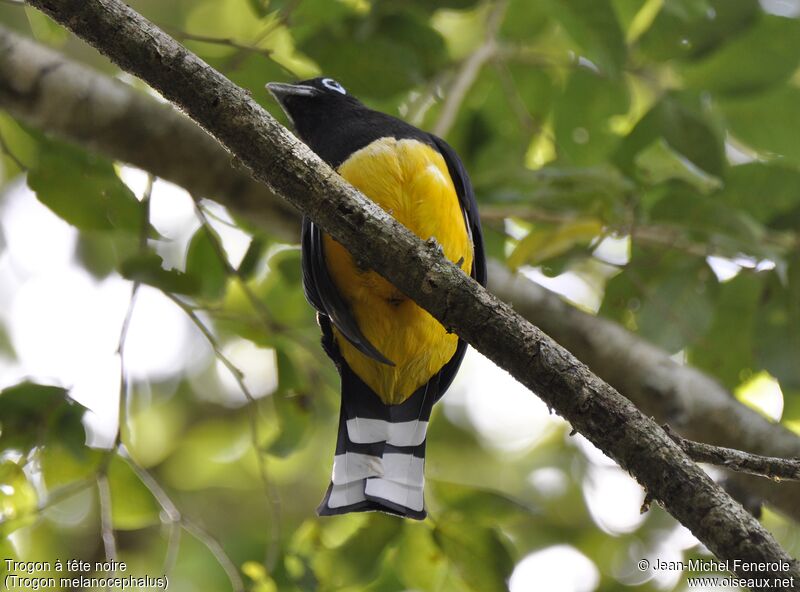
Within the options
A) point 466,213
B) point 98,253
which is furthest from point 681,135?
point 98,253

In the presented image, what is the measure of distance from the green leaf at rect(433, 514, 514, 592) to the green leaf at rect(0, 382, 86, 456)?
1.36 metres

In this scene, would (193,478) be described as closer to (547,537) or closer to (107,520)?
(547,537)

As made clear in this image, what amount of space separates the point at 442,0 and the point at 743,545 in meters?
2.75

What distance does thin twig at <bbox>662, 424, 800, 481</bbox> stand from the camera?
2.36 meters

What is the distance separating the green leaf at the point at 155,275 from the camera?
134 inches

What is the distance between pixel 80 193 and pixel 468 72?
1933 mm

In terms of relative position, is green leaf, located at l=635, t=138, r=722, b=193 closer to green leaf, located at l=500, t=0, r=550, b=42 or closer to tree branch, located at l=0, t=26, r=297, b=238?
green leaf, located at l=500, t=0, r=550, b=42

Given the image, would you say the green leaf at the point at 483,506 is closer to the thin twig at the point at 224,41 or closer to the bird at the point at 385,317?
the bird at the point at 385,317

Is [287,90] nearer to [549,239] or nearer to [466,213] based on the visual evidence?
[466,213]

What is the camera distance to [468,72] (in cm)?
446

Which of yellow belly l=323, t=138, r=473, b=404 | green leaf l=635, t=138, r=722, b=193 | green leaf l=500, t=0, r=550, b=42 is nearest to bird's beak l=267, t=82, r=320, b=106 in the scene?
yellow belly l=323, t=138, r=473, b=404

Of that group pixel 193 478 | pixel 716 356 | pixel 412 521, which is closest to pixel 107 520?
pixel 412 521

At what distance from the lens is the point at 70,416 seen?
125 inches

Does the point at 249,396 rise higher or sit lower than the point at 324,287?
lower
